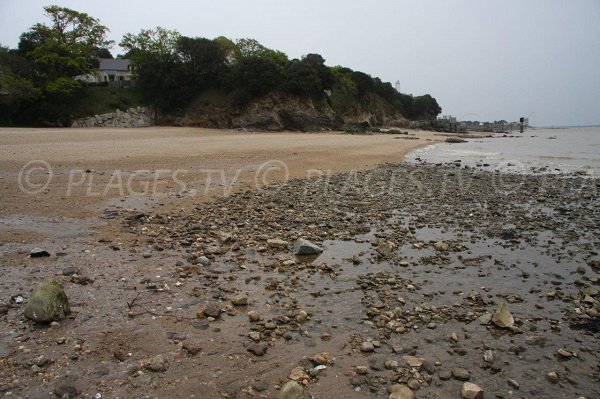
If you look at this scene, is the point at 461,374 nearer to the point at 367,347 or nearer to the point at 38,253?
the point at 367,347

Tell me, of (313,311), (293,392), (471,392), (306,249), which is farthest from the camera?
(306,249)

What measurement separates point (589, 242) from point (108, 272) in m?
8.27

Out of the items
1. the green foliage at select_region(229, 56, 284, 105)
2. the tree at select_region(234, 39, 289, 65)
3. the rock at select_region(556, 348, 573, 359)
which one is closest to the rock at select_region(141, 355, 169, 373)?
the rock at select_region(556, 348, 573, 359)

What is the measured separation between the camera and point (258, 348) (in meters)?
3.56

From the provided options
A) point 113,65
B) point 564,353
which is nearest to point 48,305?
point 564,353

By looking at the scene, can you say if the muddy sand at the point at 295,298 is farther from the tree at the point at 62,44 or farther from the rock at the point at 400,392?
the tree at the point at 62,44

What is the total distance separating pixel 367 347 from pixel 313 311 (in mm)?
907

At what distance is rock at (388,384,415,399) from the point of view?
3.00 meters

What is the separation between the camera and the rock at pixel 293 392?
2.89m

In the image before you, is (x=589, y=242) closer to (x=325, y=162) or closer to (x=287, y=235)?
(x=287, y=235)

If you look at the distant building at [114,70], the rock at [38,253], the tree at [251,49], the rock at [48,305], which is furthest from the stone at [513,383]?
the distant building at [114,70]

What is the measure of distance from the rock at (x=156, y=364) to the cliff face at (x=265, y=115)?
5317cm

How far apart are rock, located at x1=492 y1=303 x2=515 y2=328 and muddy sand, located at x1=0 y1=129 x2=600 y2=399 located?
0.05 ft

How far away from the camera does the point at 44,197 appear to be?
8797 mm
